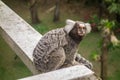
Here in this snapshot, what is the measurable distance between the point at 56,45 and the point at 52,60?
0.57ft

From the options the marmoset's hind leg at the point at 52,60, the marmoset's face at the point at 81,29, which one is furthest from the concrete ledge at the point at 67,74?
the marmoset's face at the point at 81,29

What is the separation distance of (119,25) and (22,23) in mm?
4280

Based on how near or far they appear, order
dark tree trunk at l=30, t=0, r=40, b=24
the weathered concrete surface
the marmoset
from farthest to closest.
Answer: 1. dark tree trunk at l=30, t=0, r=40, b=24
2. the weathered concrete surface
3. the marmoset

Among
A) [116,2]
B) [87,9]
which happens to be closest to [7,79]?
[116,2]

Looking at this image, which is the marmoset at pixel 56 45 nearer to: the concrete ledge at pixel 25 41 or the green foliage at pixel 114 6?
the concrete ledge at pixel 25 41

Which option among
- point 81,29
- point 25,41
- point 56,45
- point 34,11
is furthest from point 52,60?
point 34,11

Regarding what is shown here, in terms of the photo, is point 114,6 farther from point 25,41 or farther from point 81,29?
point 81,29

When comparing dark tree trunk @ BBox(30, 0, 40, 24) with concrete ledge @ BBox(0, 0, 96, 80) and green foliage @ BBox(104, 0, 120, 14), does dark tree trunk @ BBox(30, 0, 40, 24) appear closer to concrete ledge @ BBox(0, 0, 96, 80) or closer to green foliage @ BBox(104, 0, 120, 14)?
green foliage @ BBox(104, 0, 120, 14)

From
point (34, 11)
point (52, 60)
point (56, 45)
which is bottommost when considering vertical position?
point (34, 11)

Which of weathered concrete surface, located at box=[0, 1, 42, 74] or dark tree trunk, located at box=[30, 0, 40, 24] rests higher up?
weathered concrete surface, located at box=[0, 1, 42, 74]

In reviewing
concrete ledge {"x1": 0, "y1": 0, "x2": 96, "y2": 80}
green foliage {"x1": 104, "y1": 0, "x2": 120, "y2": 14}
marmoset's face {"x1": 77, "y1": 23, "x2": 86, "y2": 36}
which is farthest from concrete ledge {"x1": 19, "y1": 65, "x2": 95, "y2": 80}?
green foliage {"x1": 104, "y1": 0, "x2": 120, "y2": 14}

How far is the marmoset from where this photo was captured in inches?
131

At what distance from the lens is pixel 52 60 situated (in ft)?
11.0

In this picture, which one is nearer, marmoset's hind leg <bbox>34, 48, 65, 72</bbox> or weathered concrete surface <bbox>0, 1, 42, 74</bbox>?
marmoset's hind leg <bbox>34, 48, 65, 72</bbox>
